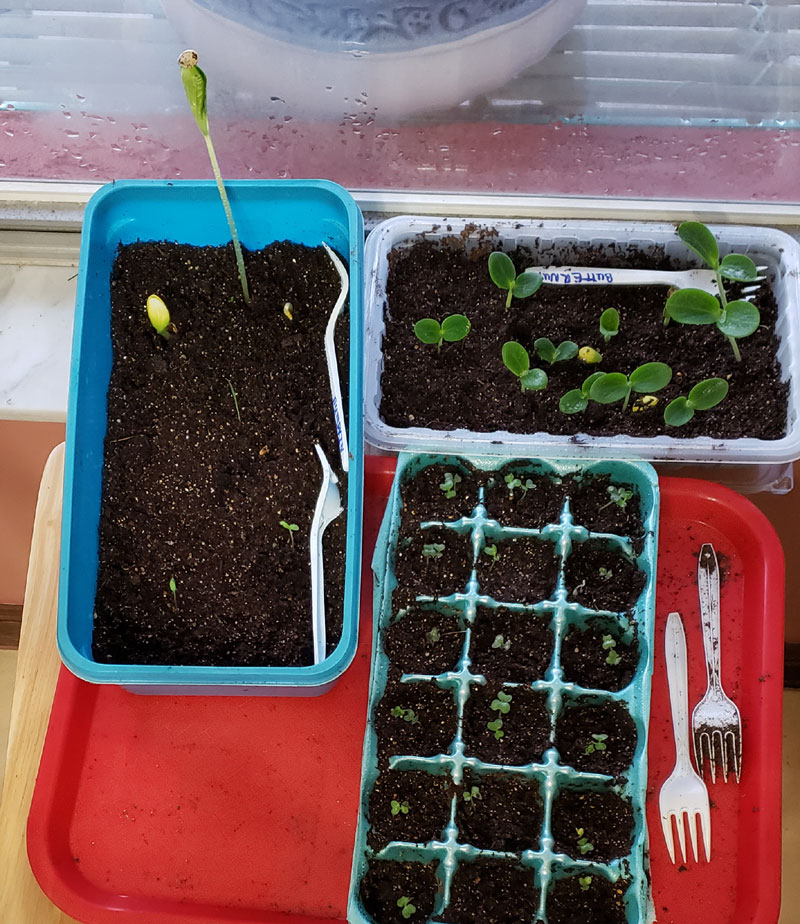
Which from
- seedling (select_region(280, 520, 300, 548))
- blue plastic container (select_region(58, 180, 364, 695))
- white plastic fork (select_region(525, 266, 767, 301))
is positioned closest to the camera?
blue plastic container (select_region(58, 180, 364, 695))

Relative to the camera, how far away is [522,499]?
0.97 m

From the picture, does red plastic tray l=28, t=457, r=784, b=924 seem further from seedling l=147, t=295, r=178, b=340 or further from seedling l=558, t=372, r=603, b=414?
seedling l=147, t=295, r=178, b=340

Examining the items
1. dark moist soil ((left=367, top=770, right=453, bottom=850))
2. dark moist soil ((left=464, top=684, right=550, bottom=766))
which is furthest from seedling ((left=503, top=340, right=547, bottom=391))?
dark moist soil ((left=367, top=770, right=453, bottom=850))

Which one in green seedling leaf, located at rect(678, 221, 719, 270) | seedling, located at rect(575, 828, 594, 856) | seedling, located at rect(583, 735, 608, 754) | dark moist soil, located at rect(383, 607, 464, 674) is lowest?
seedling, located at rect(575, 828, 594, 856)

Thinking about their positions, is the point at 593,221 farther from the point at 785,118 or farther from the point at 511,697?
the point at 511,697

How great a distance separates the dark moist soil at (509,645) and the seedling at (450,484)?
0.47 feet

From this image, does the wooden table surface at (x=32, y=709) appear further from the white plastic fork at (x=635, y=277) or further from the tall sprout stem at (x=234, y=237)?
the white plastic fork at (x=635, y=277)

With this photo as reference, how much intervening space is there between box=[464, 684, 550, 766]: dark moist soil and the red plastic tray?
133 millimetres

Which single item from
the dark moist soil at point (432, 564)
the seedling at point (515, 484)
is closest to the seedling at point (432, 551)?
the dark moist soil at point (432, 564)

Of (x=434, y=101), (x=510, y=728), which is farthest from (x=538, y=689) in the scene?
(x=434, y=101)

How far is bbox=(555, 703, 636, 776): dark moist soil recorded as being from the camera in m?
0.88

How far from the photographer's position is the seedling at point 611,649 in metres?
0.92

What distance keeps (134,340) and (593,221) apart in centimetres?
61

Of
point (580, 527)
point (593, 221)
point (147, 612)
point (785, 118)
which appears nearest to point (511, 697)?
point (580, 527)
